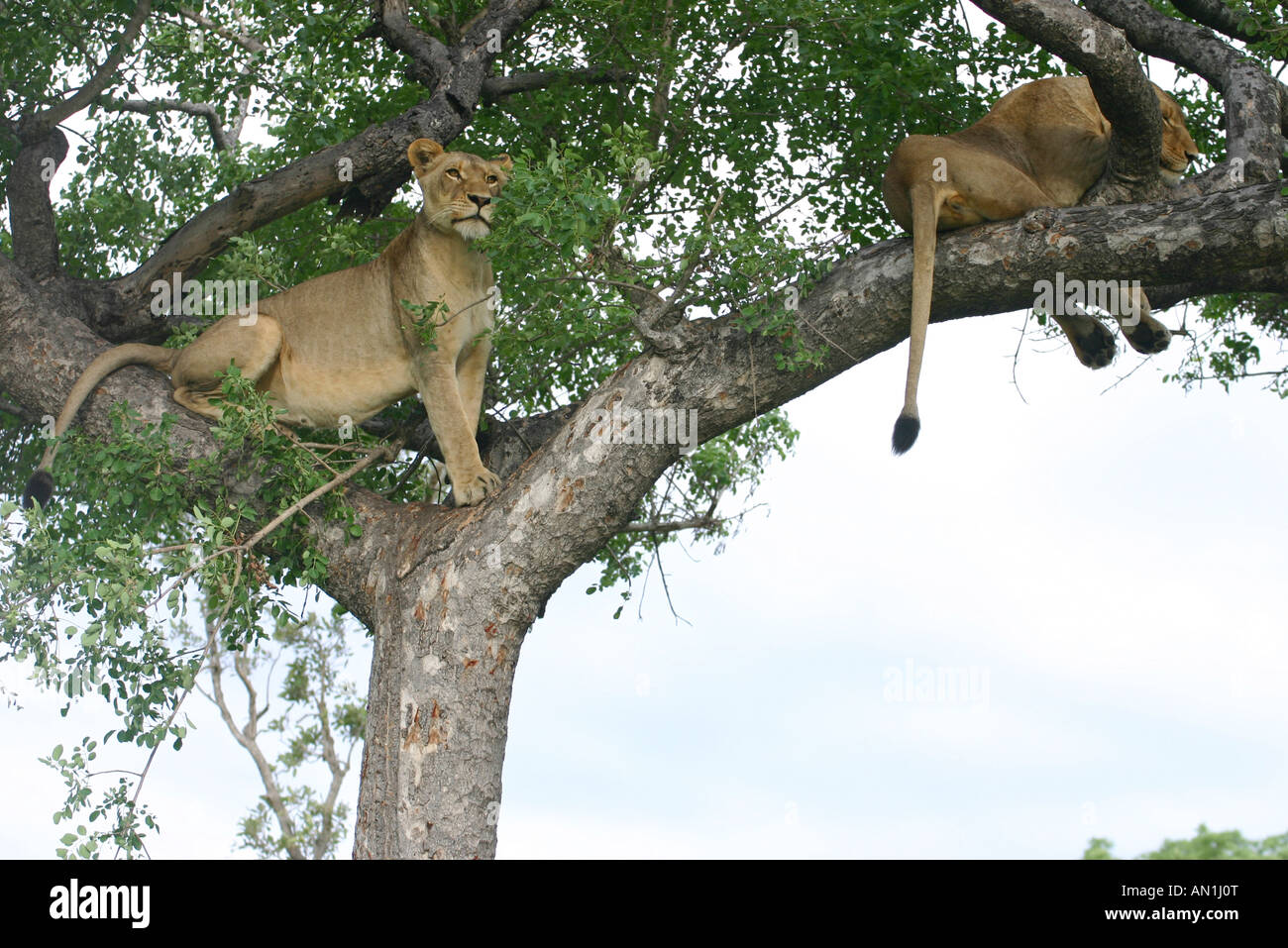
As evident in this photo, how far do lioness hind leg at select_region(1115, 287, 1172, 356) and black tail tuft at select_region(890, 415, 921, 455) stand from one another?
4.13 feet

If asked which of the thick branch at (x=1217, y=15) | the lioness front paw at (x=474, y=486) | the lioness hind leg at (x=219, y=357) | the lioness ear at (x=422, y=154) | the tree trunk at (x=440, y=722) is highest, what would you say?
the thick branch at (x=1217, y=15)

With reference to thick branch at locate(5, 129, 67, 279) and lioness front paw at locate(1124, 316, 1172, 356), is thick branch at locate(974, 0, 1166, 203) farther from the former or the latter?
thick branch at locate(5, 129, 67, 279)

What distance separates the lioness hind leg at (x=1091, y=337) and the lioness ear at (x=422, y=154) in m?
3.09

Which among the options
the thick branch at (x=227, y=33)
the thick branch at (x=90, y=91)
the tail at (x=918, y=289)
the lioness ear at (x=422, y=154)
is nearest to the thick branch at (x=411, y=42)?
the thick branch at (x=227, y=33)

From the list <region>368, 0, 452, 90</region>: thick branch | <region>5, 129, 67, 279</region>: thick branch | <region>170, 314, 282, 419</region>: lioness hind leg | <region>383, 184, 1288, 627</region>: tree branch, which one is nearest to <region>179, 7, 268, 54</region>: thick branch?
<region>368, 0, 452, 90</region>: thick branch

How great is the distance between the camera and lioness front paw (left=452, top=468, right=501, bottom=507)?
5715mm

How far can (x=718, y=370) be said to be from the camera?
17.1 ft

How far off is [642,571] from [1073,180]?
12.9 feet

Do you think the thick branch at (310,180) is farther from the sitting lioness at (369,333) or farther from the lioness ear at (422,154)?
the lioness ear at (422,154)

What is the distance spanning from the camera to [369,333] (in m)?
6.24

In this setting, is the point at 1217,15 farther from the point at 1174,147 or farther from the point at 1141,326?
the point at 1141,326

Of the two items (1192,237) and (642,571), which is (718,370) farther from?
(642,571)

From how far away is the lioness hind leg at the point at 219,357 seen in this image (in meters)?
6.13

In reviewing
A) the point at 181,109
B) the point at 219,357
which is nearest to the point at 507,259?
the point at 219,357
